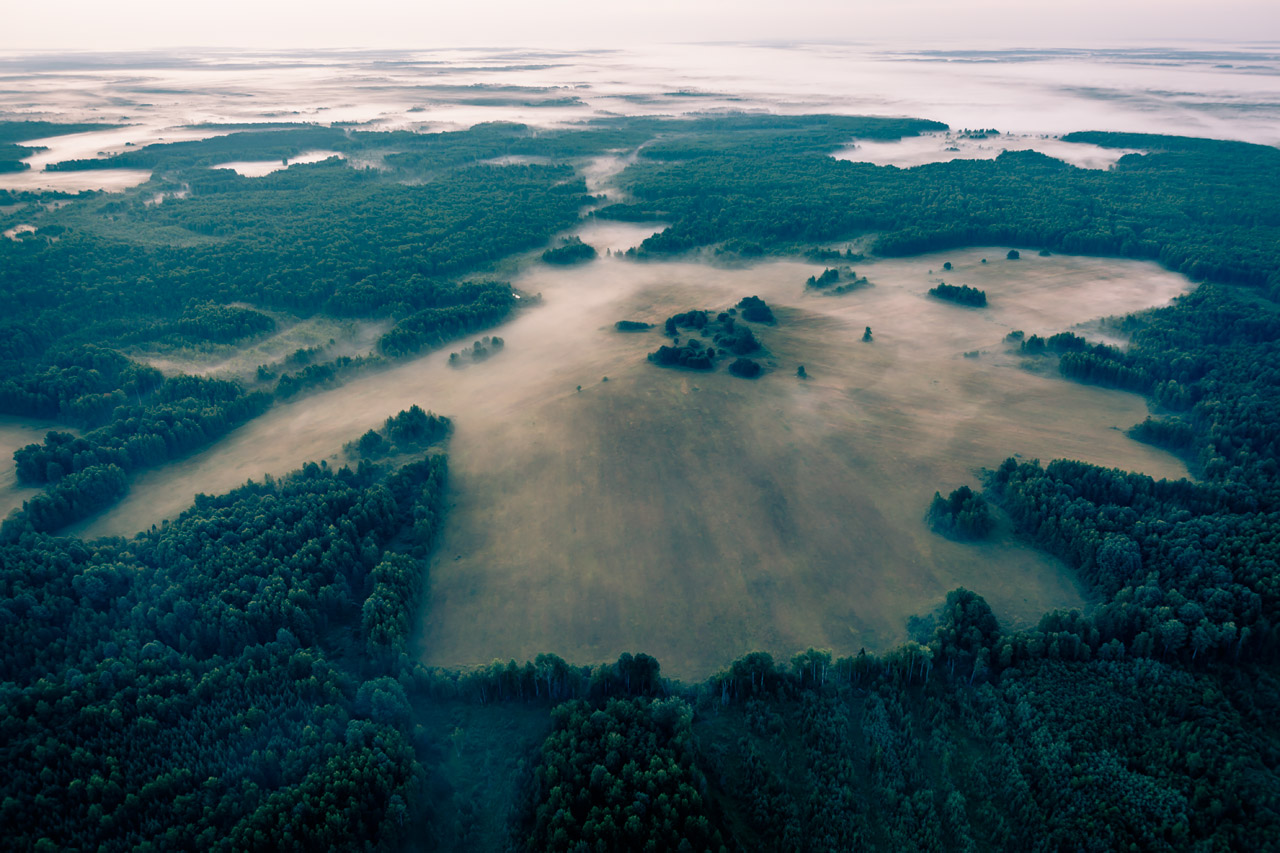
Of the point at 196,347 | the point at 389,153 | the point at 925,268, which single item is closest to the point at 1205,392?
the point at 925,268

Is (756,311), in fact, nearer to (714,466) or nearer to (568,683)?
(714,466)

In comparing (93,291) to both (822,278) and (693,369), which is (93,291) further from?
(822,278)

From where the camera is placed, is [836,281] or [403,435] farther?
[836,281]

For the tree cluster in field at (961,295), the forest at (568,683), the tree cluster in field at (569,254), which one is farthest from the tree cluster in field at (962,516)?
the tree cluster in field at (569,254)

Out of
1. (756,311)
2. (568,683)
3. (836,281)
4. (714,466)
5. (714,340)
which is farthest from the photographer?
(836,281)

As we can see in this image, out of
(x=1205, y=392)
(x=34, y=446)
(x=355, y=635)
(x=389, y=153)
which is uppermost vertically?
(x=389, y=153)

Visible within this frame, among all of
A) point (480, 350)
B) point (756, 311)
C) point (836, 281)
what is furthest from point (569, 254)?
point (836, 281)
